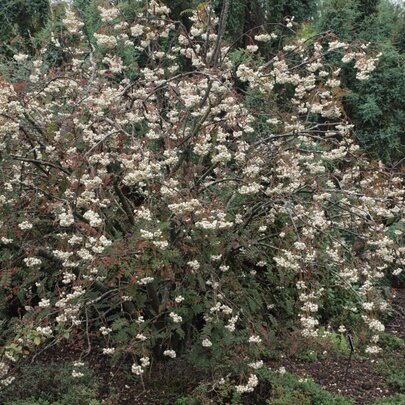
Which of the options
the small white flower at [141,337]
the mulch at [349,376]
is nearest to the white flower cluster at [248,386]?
the small white flower at [141,337]

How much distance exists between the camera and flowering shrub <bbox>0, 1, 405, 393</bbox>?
11.6ft

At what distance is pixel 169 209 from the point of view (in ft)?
12.2

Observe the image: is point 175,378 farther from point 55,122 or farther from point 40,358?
point 55,122

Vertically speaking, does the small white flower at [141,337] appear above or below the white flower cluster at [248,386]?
above

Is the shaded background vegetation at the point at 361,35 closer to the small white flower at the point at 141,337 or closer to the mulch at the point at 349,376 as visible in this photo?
the mulch at the point at 349,376

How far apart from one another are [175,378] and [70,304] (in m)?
1.03

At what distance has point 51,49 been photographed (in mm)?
6898

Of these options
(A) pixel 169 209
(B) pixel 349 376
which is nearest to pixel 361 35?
(B) pixel 349 376

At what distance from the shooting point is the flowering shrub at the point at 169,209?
3537mm

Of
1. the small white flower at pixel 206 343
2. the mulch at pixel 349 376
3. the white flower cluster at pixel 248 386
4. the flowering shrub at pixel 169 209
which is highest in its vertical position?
the flowering shrub at pixel 169 209

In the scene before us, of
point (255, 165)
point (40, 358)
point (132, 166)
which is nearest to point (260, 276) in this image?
point (255, 165)

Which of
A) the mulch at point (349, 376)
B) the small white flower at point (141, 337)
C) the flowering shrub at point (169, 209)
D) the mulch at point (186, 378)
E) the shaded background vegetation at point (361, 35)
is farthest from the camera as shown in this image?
the shaded background vegetation at point (361, 35)

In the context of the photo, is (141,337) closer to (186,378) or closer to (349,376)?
(186,378)

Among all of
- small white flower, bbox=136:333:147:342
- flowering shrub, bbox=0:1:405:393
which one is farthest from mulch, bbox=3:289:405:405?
small white flower, bbox=136:333:147:342
